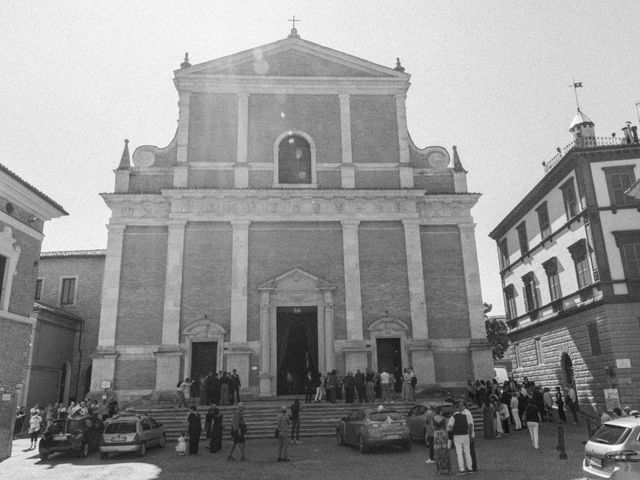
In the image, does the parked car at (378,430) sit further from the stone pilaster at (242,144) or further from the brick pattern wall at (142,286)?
the stone pilaster at (242,144)

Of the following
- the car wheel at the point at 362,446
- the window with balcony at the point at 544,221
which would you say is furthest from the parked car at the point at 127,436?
the window with balcony at the point at 544,221

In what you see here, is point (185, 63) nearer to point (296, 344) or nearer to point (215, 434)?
point (296, 344)

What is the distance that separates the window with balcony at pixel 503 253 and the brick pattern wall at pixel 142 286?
23.6 meters

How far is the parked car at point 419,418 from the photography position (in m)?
17.1

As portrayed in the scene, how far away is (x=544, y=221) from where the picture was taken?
3119 cm

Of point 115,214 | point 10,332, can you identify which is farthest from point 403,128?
point 10,332

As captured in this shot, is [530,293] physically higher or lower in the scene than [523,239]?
lower

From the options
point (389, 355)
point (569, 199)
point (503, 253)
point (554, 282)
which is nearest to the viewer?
point (389, 355)

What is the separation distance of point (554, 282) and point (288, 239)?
1499 cm

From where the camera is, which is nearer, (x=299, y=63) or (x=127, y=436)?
(x=127, y=436)

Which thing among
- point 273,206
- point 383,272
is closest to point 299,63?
point 273,206

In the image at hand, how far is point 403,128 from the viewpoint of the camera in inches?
1169

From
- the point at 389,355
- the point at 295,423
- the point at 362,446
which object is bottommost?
the point at 362,446

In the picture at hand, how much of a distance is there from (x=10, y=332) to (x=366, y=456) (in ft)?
38.9
